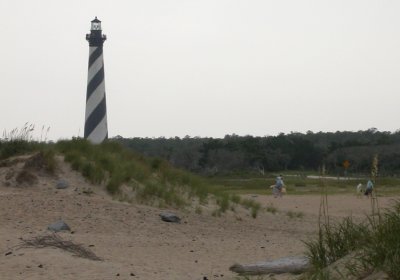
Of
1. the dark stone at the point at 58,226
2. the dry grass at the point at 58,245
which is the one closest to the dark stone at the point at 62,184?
the dark stone at the point at 58,226

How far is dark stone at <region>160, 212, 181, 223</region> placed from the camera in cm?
1548

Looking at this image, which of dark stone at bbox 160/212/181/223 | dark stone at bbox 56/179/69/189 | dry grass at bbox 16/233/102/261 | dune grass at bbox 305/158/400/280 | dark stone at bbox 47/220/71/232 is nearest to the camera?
dune grass at bbox 305/158/400/280

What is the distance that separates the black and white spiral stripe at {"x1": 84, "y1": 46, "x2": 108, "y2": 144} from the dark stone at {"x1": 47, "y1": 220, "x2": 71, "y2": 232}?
52.6ft

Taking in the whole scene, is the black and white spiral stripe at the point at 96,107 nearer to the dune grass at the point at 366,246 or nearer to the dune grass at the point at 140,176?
the dune grass at the point at 140,176

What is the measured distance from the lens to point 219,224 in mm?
16797

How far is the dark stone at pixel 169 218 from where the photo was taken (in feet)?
50.8

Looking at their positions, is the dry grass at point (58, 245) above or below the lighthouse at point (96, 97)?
below

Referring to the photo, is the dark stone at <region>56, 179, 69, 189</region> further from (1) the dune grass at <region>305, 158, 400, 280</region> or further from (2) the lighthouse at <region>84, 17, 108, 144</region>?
(2) the lighthouse at <region>84, 17, 108, 144</region>

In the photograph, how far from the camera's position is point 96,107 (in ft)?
97.2

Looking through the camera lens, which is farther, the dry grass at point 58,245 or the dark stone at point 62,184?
the dark stone at point 62,184

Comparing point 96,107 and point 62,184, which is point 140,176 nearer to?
point 62,184

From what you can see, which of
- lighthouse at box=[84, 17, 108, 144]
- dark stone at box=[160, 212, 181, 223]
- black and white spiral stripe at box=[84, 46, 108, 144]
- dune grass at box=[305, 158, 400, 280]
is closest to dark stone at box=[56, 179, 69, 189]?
dark stone at box=[160, 212, 181, 223]

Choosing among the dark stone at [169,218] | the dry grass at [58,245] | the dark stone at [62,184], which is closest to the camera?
the dry grass at [58,245]

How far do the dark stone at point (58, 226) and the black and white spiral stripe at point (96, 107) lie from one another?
16031mm
